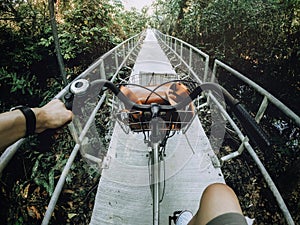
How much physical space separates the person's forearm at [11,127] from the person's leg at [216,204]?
0.81 meters

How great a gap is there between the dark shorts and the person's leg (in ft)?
0.06

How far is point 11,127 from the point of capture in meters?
0.87

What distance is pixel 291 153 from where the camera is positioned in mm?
4020

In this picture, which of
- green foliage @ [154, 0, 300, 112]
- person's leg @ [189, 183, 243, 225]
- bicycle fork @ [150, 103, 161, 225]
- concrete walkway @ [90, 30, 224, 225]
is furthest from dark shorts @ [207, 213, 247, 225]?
green foliage @ [154, 0, 300, 112]

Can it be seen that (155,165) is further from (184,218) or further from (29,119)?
(29,119)

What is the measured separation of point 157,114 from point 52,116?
24.3 inches

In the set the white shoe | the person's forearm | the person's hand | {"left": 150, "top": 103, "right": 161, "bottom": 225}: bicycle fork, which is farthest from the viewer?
the white shoe

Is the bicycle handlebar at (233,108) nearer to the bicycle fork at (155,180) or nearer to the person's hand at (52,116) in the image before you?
the person's hand at (52,116)

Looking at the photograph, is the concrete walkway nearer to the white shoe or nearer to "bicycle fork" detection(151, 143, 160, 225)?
"bicycle fork" detection(151, 143, 160, 225)

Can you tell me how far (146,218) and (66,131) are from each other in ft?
8.99

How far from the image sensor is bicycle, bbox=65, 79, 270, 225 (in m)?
0.99

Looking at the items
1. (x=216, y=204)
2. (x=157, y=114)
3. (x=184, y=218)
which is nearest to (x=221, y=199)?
(x=216, y=204)

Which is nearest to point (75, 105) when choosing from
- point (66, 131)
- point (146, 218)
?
point (146, 218)

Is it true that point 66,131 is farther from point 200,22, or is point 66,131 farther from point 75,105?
point 200,22
